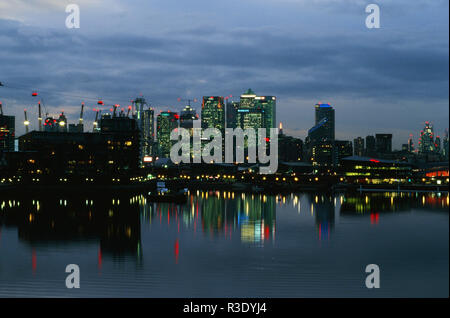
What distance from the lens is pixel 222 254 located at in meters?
30.7

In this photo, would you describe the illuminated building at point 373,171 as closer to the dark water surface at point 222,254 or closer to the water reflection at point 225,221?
the water reflection at point 225,221

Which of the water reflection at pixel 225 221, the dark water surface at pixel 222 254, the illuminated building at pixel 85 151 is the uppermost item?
the illuminated building at pixel 85 151

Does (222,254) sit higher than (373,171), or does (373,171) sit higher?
(373,171)

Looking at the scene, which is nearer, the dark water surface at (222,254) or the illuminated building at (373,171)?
the dark water surface at (222,254)

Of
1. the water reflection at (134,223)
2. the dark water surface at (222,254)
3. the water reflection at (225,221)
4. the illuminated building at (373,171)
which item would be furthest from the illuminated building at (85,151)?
the dark water surface at (222,254)

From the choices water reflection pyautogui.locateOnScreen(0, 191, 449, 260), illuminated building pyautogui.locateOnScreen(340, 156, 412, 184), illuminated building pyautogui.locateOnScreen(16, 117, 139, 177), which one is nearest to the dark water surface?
water reflection pyautogui.locateOnScreen(0, 191, 449, 260)

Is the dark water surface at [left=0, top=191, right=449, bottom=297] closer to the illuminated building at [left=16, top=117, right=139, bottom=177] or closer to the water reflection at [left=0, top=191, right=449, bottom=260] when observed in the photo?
the water reflection at [left=0, top=191, right=449, bottom=260]

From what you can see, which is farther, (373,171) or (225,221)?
(373,171)

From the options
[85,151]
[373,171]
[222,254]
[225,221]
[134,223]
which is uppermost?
[85,151]

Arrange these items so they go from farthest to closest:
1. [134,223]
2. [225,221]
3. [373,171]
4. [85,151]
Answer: [373,171], [85,151], [225,221], [134,223]

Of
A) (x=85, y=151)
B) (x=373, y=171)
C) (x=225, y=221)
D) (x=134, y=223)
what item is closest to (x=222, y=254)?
(x=134, y=223)

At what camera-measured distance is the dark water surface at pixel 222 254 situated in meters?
21.9

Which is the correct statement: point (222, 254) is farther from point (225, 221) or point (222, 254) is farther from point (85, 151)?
point (85, 151)

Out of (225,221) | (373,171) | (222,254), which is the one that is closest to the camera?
(222,254)
